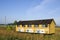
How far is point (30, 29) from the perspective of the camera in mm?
58062

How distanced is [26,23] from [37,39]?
49.2 meters

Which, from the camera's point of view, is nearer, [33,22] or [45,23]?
[45,23]

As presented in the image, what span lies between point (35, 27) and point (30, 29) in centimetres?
288

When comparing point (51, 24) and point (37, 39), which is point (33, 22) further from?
point (37, 39)

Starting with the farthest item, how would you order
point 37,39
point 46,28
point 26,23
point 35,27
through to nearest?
point 26,23, point 35,27, point 46,28, point 37,39

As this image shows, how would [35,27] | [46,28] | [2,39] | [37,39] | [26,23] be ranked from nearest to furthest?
[2,39] < [37,39] < [46,28] < [35,27] < [26,23]

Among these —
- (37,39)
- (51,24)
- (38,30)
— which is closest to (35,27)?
(38,30)

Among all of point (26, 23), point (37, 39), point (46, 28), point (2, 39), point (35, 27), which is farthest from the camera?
point (26, 23)

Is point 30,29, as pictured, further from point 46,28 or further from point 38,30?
point 46,28

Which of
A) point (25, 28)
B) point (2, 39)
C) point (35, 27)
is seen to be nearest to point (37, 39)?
point (2, 39)

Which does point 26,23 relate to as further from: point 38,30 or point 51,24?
point 51,24

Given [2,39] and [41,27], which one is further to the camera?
[41,27]

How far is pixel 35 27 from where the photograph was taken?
56.2 metres

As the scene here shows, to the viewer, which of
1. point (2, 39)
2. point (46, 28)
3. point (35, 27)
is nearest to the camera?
point (2, 39)
